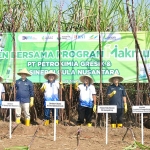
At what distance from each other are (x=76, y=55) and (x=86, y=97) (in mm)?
916

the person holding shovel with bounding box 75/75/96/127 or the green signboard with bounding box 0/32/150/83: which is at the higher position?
the green signboard with bounding box 0/32/150/83

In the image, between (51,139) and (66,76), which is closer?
(51,139)

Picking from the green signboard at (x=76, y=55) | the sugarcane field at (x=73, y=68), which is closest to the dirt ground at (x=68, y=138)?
the sugarcane field at (x=73, y=68)

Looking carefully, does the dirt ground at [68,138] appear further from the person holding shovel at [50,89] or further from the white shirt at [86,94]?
the white shirt at [86,94]

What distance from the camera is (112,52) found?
8.08 m

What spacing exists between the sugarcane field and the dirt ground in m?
0.02

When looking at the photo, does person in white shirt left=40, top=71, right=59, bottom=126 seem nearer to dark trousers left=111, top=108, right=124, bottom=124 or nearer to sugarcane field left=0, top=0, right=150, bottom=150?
sugarcane field left=0, top=0, right=150, bottom=150

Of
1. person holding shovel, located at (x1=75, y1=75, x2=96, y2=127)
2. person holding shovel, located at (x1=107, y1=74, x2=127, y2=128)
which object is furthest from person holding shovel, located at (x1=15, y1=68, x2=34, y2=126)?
person holding shovel, located at (x1=107, y1=74, x2=127, y2=128)

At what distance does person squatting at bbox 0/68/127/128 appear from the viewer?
Answer: 25.2 feet

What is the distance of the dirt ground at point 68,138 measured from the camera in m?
6.27

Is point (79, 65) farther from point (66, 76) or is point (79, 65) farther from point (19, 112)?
point (19, 112)

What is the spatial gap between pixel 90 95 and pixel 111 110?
1144mm

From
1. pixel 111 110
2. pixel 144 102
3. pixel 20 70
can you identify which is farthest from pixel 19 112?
pixel 144 102

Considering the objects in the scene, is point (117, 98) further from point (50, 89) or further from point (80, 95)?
point (50, 89)
